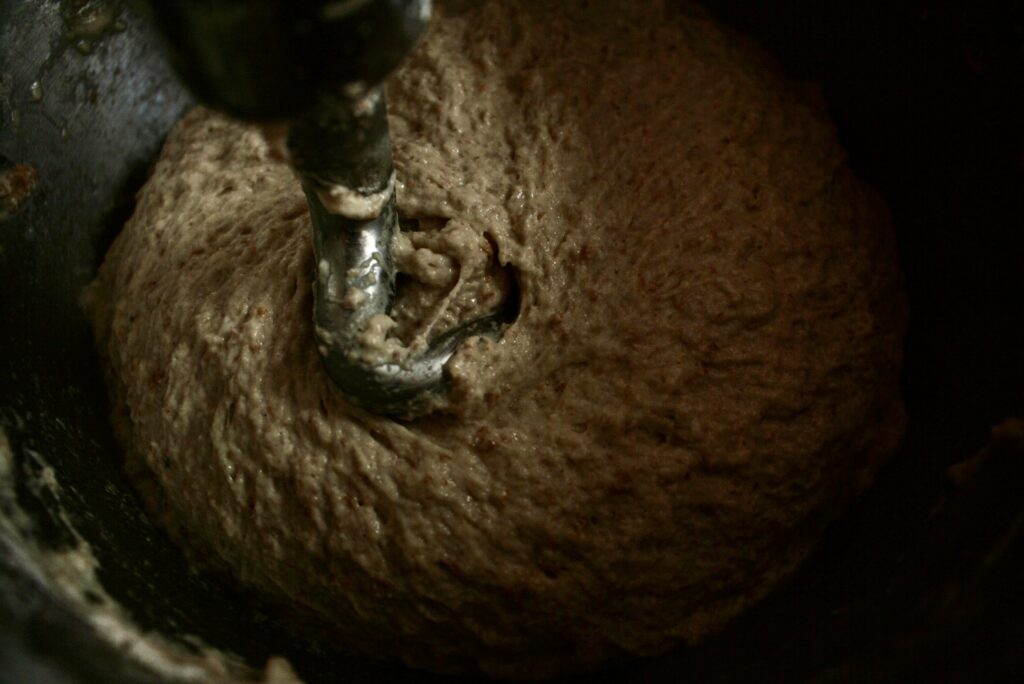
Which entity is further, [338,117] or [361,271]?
[361,271]

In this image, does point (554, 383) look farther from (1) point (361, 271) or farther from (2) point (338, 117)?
(2) point (338, 117)

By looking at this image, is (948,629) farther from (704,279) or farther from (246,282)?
(246,282)

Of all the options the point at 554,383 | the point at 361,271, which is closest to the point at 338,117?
the point at 361,271

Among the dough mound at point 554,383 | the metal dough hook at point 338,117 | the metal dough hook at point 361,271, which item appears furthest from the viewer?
the dough mound at point 554,383

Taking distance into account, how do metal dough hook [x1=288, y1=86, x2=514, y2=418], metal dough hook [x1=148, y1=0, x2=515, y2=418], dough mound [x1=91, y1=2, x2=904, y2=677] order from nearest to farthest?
metal dough hook [x1=148, y1=0, x2=515, y2=418]
metal dough hook [x1=288, y1=86, x2=514, y2=418]
dough mound [x1=91, y1=2, x2=904, y2=677]

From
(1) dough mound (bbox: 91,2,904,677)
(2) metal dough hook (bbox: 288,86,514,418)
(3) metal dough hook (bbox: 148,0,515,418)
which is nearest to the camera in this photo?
(3) metal dough hook (bbox: 148,0,515,418)

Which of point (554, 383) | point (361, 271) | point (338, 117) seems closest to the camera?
point (338, 117)

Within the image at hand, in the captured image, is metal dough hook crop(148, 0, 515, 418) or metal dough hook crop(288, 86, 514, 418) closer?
metal dough hook crop(148, 0, 515, 418)

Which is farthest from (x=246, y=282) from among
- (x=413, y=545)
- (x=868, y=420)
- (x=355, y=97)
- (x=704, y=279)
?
(x=868, y=420)

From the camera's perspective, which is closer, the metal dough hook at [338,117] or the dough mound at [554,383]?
the metal dough hook at [338,117]
